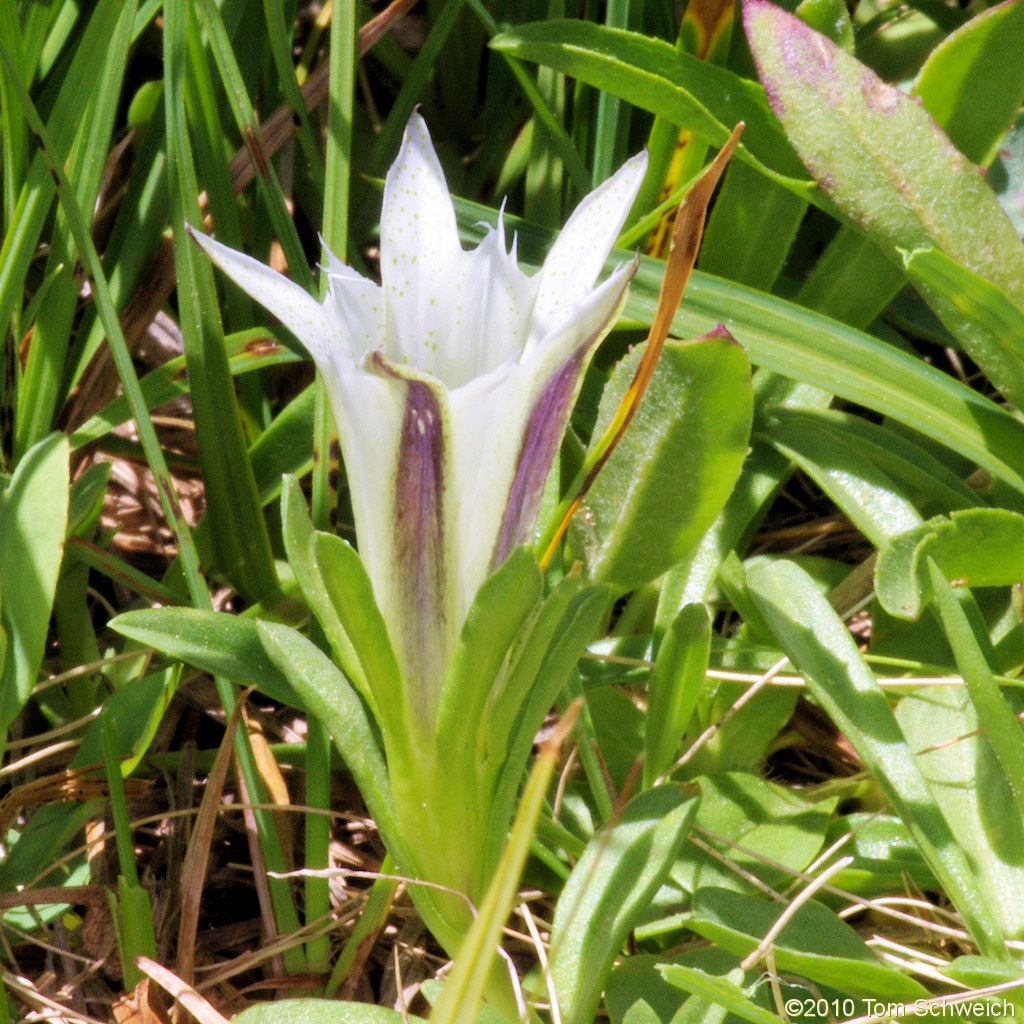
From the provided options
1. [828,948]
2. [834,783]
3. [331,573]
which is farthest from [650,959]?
[331,573]

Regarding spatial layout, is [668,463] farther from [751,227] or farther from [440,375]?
[751,227]

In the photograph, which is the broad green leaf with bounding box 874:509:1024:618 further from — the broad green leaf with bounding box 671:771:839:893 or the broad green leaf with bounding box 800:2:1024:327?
the broad green leaf with bounding box 800:2:1024:327

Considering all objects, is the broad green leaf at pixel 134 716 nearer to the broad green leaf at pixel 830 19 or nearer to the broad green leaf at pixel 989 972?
the broad green leaf at pixel 989 972

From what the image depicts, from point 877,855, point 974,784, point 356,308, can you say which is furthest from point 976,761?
point 356,308

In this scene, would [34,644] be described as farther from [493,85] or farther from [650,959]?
[493,85]

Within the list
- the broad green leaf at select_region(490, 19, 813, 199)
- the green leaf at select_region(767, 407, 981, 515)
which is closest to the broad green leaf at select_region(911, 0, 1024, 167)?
the broad green leaf at select_region(490, 19, 813, 199)

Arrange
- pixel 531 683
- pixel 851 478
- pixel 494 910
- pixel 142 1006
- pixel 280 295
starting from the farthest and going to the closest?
1. pixel 851 478
2. pixel 142 1006
3. pixel 531 683
4. pixel 280 295
5. pixel 494 910
